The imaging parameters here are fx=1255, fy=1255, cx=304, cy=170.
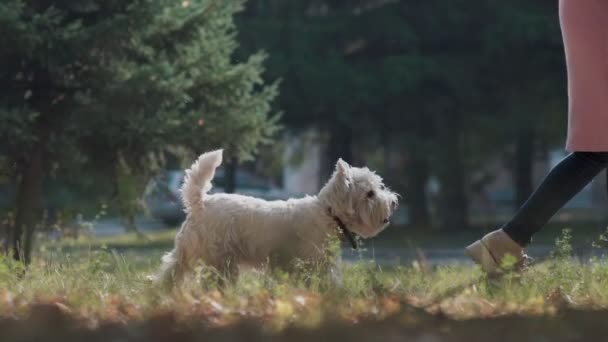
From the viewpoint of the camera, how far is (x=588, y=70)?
5.85m

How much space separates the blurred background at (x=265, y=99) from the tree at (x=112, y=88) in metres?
0.02

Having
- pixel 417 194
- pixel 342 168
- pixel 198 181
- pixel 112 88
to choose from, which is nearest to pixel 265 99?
pixel 112 88

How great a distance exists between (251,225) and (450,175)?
2201cm

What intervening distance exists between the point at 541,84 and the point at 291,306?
75.9 feet

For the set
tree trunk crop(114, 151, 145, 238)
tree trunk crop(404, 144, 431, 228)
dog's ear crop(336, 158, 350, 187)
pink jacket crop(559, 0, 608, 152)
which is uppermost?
pink jacket crop(559, 0, 608, 152)

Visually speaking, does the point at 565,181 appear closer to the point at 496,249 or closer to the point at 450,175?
the point at 496,249

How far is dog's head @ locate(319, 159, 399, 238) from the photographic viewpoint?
7.05 meters

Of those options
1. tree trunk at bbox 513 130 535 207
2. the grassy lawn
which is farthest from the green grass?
tree trunk at bbox 513 130 535 207

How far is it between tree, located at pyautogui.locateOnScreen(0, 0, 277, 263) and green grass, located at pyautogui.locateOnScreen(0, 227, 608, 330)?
5.96m

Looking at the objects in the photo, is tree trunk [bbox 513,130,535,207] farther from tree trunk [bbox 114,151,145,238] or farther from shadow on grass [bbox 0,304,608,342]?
shadow on grass [bbox 0,304,608,342]

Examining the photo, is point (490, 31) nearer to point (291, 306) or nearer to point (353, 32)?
point (353, 32)

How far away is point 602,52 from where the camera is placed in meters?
5.82

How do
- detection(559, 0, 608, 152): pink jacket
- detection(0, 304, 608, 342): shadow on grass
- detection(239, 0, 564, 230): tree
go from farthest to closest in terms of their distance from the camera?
detection(239, 0, 564, 230): tree
detection(559, 0, 608, 152): pink jacket
detection(0, 304, 608, 342): shadow on grass

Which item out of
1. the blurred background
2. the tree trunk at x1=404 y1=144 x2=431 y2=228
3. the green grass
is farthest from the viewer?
the tree trunk at x1=404 y1=144 x2=431 y2=228
